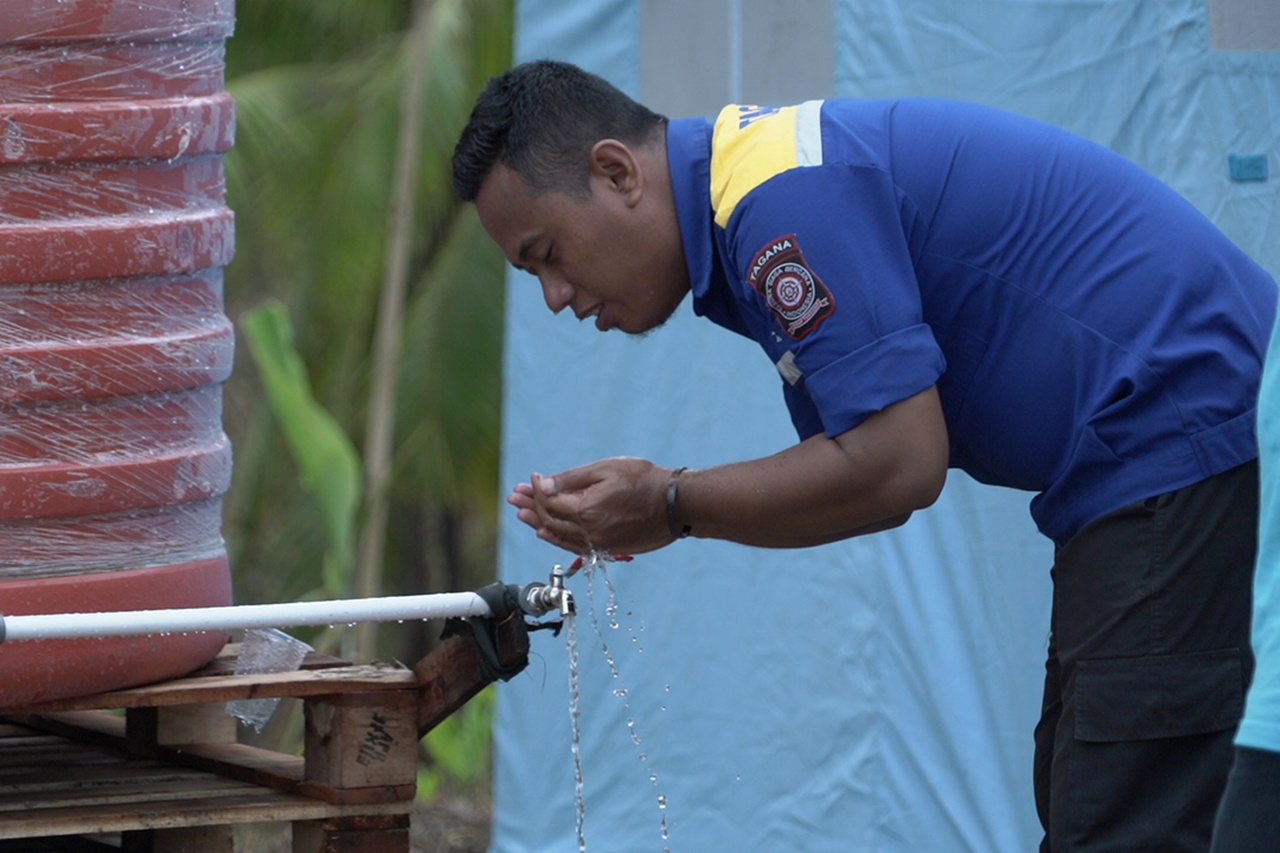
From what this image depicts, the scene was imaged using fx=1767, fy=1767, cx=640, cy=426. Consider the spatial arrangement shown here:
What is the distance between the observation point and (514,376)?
451cm

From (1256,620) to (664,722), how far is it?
9.42 feet

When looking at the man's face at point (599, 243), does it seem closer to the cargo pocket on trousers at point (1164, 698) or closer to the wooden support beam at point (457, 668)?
the wooden support beam at point (457, 668)

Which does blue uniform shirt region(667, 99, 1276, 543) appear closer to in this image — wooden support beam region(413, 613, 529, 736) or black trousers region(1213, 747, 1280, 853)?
wooden support beam region(413, 613, 529, 736)

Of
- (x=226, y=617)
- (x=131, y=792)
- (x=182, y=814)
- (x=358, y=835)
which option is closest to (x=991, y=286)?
(x=226, y=617)

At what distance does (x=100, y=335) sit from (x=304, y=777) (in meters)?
0.76

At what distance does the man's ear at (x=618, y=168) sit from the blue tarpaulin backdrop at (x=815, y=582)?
166 cm

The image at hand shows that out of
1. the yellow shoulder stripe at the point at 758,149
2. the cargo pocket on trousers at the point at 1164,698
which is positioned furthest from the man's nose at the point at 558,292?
the cargo pocket on trousers at the point at 1164,698

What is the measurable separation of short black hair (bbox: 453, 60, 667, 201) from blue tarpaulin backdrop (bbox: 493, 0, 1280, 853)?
1.64m

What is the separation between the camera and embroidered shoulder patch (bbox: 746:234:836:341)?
221 centimetres

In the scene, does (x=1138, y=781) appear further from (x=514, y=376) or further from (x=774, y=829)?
(x=514, y=376)

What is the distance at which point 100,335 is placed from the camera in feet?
8.84

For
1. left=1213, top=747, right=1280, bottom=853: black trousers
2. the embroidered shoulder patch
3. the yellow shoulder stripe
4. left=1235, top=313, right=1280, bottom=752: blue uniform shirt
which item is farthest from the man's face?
left=1213, top=747, right=1280, bottom=853: black trousers

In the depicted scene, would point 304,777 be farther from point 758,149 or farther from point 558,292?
point 758,149

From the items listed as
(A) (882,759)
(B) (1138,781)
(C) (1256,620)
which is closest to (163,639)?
(B) (1138,781)
